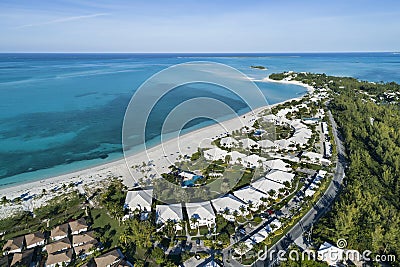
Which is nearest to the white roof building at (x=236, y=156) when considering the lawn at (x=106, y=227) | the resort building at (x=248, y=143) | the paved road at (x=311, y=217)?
the resort building at (x=248, y=143)

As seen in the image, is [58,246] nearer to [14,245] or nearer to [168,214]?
[14,245]

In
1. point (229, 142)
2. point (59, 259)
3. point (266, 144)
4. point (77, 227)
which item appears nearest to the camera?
point (59, 259)

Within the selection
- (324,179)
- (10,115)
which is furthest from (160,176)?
(10,115)

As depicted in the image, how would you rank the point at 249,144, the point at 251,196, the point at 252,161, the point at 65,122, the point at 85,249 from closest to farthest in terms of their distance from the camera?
the point at 85,249
the point at 251,196
the point at 252,161
the point at 249,144
the point at 65,122

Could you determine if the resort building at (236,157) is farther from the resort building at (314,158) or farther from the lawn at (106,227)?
the lawn at (106,227)

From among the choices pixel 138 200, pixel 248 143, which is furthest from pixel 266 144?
pixel 138 200

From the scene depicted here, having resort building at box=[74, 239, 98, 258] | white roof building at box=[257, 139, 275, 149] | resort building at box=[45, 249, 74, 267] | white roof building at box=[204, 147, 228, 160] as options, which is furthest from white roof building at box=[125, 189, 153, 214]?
white roof building at box=[257, 139, 275, 149]
